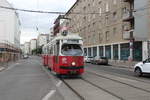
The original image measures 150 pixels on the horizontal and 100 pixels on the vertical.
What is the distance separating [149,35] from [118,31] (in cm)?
951

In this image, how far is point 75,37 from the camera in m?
16.6

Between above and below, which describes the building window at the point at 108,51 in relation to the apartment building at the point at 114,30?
below

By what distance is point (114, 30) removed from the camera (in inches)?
1811

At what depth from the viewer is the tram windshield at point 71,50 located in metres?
16.2

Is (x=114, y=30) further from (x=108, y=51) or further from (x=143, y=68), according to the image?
(x=143, y=68)

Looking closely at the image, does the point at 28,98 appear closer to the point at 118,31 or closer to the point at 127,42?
the point at 127,42

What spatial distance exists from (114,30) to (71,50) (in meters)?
30.8

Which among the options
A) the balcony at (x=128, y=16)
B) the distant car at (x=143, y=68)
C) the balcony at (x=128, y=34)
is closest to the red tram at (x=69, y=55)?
the distant car at (x=143, y=68)

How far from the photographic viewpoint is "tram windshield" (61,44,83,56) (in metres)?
16.2

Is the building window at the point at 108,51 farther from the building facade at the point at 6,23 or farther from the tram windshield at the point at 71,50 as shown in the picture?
the tram windshield at the point at 71,50

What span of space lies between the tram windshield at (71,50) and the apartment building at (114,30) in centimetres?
1821

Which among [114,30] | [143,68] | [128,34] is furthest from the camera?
[114,30]

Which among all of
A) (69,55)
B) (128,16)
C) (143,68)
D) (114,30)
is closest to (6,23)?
(114,30)

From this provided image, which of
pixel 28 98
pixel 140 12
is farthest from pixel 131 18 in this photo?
pixel 28 98
